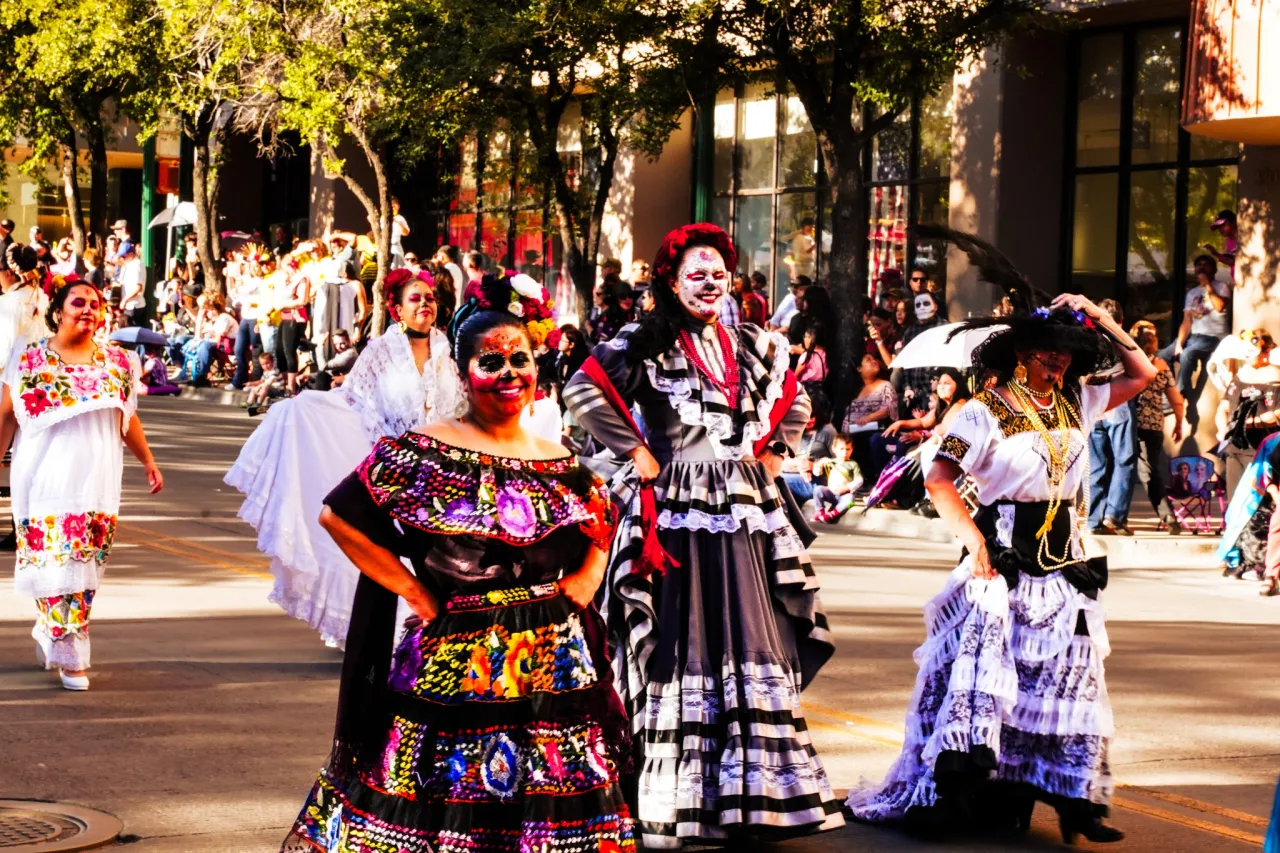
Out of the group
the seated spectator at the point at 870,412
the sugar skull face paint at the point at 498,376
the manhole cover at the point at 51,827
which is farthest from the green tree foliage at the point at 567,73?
the sugar skull face paint at the point at 498,376

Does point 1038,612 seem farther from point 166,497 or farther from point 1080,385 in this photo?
point 166,497

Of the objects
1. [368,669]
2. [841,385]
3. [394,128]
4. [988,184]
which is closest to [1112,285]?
[988,184]

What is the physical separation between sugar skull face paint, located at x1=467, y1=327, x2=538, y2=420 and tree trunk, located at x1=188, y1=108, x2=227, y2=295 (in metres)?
31.8

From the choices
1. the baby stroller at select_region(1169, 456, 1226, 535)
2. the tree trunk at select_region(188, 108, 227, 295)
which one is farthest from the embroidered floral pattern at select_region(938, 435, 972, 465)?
the tree trunk at select_region(188, 108, 227, 295)

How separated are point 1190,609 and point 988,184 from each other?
39.0 feet

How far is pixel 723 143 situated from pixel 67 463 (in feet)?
76.1

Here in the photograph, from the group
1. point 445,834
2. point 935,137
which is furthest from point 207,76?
point 445,834

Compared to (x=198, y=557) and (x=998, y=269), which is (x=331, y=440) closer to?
(x=998, y=269)

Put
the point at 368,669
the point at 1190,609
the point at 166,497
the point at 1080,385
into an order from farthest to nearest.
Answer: the point at 166,497
the point at 1190,609
the point at 1080,385
the point at 368,669

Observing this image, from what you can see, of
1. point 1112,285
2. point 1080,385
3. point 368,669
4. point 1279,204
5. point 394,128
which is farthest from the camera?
point 394,128

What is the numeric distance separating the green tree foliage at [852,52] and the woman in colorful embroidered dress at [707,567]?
13356 millimetres

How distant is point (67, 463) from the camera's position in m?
9.77

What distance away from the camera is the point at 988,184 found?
24.6 m

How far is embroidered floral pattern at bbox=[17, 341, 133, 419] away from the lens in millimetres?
9750
